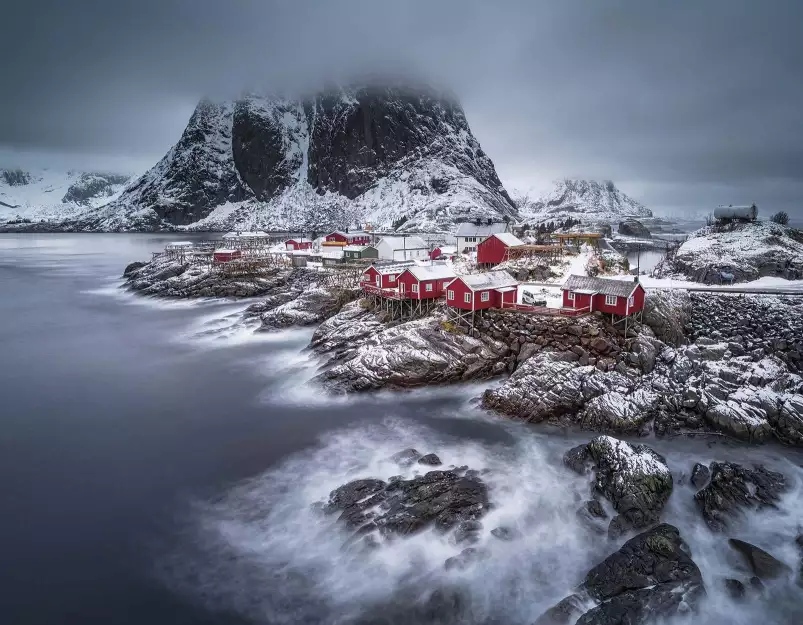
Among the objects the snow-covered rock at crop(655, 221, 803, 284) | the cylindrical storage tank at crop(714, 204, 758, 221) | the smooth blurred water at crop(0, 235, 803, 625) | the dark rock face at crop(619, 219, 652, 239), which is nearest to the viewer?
the smooth blurred water at crop(0, 235, 803, 625)

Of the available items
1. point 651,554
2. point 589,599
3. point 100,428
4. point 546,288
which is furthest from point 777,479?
point 100,428

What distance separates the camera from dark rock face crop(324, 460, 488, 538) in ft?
55.3

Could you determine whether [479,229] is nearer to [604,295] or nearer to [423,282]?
[423,282]

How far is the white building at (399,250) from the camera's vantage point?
2630 inches

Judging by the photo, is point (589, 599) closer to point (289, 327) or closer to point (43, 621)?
point (43, 621)

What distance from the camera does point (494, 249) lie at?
169ft

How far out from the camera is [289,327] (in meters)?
43.3

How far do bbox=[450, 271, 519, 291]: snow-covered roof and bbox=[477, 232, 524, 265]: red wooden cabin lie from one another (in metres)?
17.2

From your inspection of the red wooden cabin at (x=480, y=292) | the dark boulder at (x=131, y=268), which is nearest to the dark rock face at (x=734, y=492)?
the red wooden cabin at (x=480, y=292)

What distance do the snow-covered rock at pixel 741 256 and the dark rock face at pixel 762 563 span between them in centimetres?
3315

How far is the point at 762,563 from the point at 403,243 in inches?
2298

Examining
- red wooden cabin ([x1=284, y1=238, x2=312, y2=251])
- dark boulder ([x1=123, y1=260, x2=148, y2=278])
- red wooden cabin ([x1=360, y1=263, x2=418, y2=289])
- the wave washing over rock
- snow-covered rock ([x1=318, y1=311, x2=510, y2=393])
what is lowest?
the wave washing over rock

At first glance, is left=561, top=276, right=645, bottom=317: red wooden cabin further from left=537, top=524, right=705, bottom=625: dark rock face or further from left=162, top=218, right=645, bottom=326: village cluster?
left=537, top=524, right=705, bottom=625: dark rock face

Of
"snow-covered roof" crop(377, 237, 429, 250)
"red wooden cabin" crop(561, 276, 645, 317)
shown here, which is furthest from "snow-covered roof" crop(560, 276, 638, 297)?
"snow-covered roof" crop(377, 237, 429, 250)
